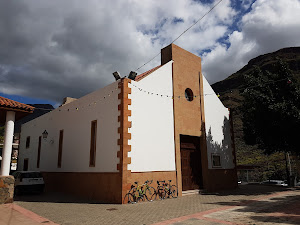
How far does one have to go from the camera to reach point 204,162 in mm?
13406

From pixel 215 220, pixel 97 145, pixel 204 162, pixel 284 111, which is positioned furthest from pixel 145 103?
pixel 284 111

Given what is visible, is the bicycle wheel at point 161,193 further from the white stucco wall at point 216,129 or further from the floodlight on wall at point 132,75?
the floodlight on wall at point 132,75

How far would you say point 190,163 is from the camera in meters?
13.0

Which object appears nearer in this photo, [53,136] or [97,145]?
[97,145]

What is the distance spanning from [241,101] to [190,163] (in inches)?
251

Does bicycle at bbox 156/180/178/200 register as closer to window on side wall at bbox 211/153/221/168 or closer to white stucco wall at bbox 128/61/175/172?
white stucco wall at bbox 128/61/175/172

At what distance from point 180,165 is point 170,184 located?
3.90 feet

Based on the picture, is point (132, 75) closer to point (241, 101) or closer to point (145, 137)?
point (145, 137)

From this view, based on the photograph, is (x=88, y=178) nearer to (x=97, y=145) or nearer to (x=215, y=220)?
(x=97, y=145)

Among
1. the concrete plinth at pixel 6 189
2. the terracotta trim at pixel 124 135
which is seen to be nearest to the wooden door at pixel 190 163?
the terracotta trim at pixel 124 135

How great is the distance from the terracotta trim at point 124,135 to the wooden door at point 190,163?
392 cm

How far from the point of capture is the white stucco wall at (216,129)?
46.9ft

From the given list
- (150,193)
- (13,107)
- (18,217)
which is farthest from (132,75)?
(18,217)

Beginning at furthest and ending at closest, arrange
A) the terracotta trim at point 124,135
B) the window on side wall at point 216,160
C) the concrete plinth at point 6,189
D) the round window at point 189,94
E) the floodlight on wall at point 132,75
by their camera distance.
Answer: the window on side wall at point 216,160, the round window at point 189,94, the floodlight on wall at point 132,75, the terracotta trim at point 124,135, the concrete plinth at point 6,189
